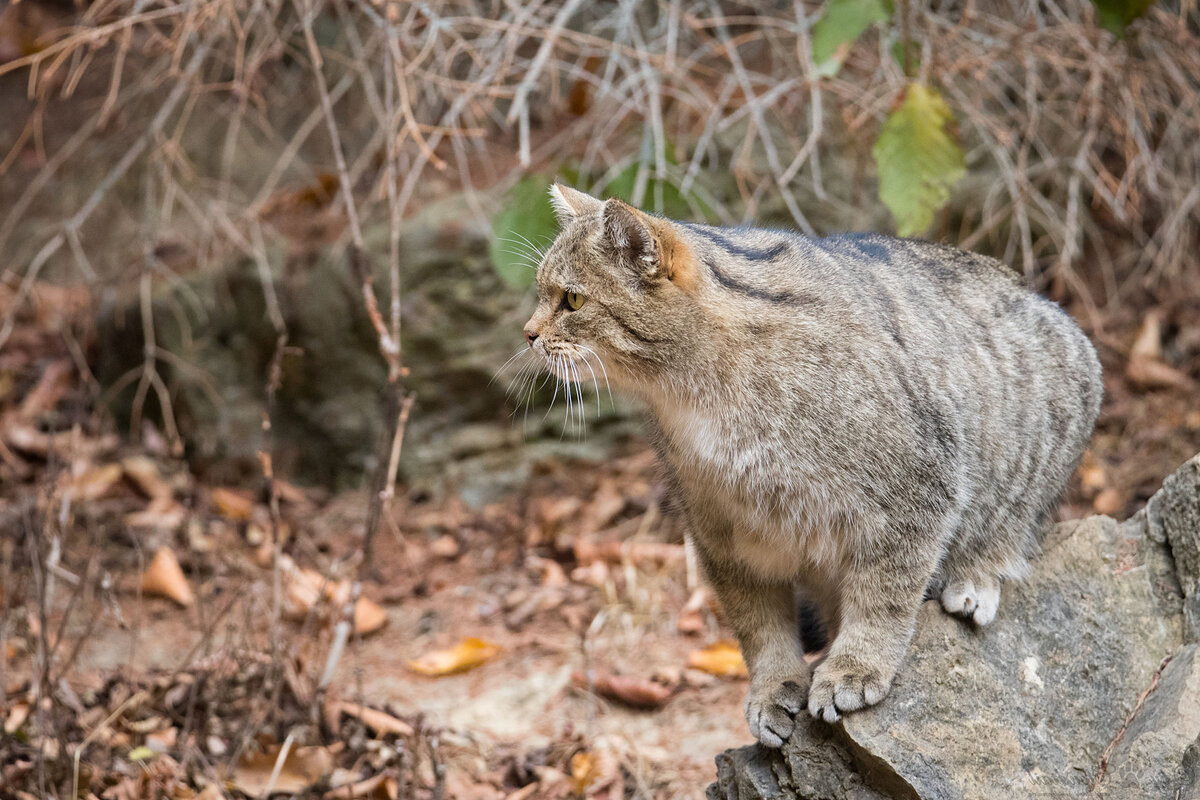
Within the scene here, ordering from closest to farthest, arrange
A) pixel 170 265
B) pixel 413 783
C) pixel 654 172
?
pixel 413 783, pixel 654 172, pixel 170 265

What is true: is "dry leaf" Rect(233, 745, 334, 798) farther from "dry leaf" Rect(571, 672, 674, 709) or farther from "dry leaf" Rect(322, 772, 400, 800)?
"dry leaf" Rect(571, 672, 674, 709)

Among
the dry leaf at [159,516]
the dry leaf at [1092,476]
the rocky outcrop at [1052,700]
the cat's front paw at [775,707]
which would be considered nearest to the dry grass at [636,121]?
the dry leaf at [1092,476]

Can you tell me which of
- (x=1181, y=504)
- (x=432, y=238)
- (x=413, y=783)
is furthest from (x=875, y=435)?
(x=432, y=238)

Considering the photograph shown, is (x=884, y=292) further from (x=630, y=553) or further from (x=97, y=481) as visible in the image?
(x=97, y=481)

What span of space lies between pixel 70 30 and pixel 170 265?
62.1 inches

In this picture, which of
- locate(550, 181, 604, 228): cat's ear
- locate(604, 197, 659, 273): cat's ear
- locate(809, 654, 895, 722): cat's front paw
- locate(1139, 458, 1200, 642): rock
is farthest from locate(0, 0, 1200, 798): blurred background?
locate(1139, 458, 1200, 642): rock

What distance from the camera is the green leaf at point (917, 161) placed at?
146 inches

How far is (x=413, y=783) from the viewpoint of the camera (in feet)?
10.6

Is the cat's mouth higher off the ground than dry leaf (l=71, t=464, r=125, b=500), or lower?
higher

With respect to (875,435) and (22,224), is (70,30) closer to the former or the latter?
(22,224)

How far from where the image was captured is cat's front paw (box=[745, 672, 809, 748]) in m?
2.75

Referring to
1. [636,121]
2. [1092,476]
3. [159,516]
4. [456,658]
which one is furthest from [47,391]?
[1092,476]

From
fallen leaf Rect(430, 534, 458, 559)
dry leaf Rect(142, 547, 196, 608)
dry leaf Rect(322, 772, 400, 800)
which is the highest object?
dry leaf Rect(322, 772, 400, 800)

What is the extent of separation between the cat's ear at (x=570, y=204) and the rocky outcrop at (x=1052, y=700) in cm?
151
